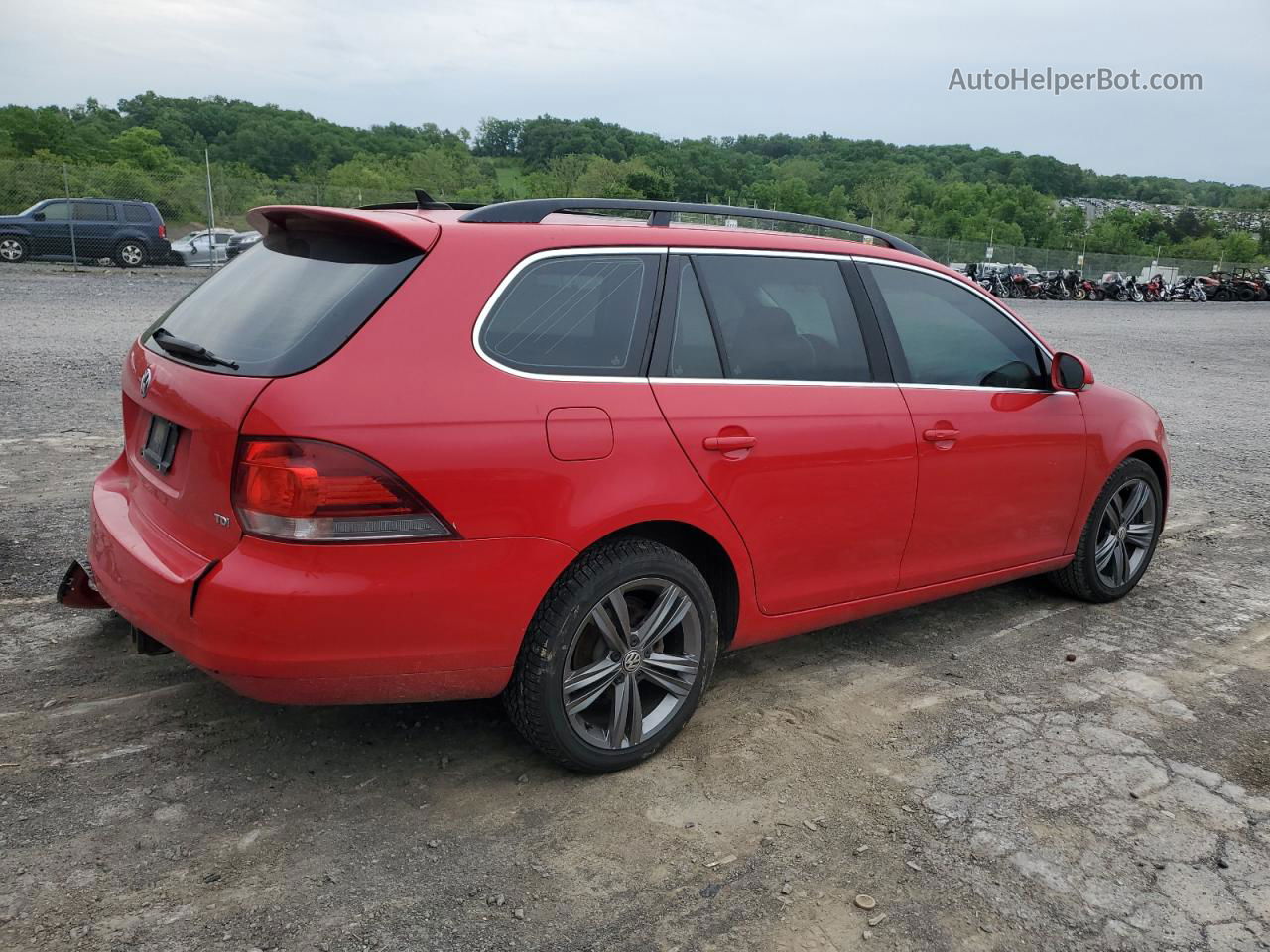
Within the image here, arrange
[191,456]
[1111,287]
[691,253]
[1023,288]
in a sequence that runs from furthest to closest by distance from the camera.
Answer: [1111,287]
[1023,288]
[691,253]
[191,456]

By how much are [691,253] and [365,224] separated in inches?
42.4

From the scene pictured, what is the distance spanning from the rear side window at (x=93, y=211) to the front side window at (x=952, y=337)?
25.1m

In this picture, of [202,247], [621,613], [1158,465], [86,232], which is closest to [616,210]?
[621,613]

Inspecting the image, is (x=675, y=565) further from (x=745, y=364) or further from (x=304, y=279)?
(x=304, y=279)

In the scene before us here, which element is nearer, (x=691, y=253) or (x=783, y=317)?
(x=691, y=253)

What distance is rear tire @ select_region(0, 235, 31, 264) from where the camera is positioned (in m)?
24.2

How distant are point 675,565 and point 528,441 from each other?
660 mm

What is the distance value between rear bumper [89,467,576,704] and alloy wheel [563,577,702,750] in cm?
25

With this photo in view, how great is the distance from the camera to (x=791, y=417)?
3.61m

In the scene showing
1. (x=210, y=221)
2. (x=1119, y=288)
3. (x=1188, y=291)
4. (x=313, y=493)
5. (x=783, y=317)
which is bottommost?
(x=1188, y=291)

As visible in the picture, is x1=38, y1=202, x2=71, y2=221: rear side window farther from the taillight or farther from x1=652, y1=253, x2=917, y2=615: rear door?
the taillight

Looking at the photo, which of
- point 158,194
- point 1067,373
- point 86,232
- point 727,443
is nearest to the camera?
point 727,443

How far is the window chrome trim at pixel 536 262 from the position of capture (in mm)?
2994

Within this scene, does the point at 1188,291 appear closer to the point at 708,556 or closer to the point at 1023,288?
the point at 1023,288
